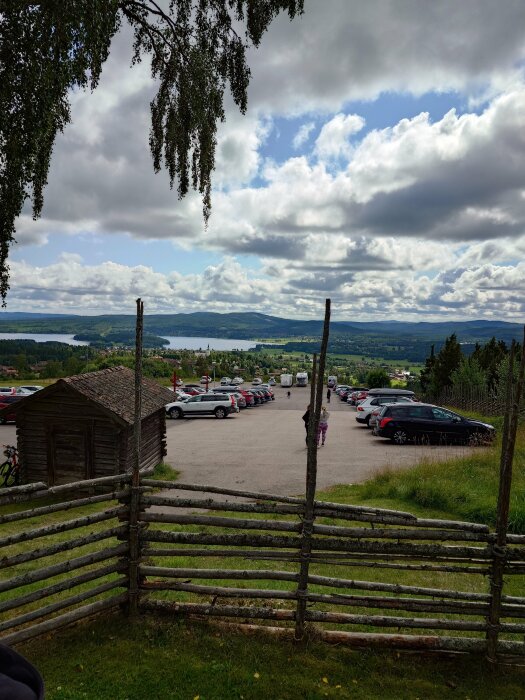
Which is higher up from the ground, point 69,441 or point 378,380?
point 69,441

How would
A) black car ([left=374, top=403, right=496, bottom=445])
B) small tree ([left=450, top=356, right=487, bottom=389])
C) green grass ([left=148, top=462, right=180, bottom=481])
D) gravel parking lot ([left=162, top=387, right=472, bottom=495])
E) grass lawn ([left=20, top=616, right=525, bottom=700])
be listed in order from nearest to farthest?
grass lawn ([left=20, top=616, right=525, bottom=700]), gravel parking lot ([left=162, top=387, right=472, bottom=495]), green grass ([left=148, top=462, right=180, bottom=481]), black car ([left=374, top=403, right=496, bottom=445]), small tree ([left=450, top=356, right=487, bottom=389])

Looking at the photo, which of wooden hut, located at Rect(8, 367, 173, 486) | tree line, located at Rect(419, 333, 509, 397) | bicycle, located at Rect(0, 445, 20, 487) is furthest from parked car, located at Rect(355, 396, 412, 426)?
bicycle, located at Rect(0, 445, 20, 487)

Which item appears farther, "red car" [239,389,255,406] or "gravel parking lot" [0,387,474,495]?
"red car" [239,389,255,406]

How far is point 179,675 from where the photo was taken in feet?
15.3

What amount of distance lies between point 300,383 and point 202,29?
72.0 m

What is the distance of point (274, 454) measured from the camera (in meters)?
18.9

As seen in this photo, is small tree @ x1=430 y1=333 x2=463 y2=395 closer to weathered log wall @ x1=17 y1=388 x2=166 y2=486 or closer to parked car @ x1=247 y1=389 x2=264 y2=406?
parked car @ x1=247 y1=389 x2=264 y2=406

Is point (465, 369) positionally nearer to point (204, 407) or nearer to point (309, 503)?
point (204, 407)

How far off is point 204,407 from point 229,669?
1167 inches

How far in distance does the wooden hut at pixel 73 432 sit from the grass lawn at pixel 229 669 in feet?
28.9

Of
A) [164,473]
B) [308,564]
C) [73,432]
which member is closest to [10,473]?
[73,432]

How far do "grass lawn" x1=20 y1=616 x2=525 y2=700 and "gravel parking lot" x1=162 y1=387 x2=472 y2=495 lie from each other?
25.8 ft

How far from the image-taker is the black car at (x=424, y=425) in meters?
21.5

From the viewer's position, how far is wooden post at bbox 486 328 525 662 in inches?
196
